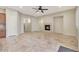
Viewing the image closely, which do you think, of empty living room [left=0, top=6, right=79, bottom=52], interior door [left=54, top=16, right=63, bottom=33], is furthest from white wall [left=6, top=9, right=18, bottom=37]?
interior door [left=54, top=16, right=63, bottom=33]

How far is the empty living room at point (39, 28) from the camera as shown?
4.44 metres

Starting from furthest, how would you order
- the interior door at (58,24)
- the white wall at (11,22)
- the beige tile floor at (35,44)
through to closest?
the interior door at (58,24)
the white wall at (11,22)
the beige tile floor at (35,44)

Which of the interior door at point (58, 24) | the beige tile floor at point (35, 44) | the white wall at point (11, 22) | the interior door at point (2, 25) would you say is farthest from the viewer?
the interior door at point (58, 24)

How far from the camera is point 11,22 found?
784 centimetres

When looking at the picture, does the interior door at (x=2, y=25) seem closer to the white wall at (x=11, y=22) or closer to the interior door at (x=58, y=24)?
the white wall at (x=11, y=22)

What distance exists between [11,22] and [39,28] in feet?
22.7

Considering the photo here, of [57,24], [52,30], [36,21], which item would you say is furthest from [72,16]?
[36,21]

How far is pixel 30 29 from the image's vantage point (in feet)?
43.7

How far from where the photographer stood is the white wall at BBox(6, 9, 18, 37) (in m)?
7.44

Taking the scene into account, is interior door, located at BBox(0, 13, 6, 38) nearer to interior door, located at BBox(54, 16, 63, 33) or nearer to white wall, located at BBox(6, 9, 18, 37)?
white wall, located at BBox(6, 9, 18, 37)

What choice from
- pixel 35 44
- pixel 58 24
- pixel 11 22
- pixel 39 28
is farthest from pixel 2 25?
pixel 39 28

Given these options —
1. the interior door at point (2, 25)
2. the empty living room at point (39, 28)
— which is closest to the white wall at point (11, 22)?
the empty living room at point (39, 28)

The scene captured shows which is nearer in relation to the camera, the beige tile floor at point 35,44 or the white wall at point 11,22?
the beige tile floor at point 35,44

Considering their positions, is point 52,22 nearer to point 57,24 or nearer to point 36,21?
point 57,24
